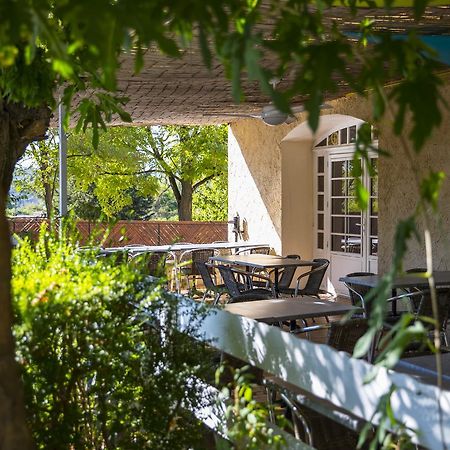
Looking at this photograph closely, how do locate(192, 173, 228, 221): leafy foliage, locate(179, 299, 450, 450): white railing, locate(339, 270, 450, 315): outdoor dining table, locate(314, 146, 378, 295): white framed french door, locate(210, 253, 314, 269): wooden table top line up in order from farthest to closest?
locate(192, 173, 228, 221): leafy foliage
locate(314, 146, 378, 295): white framed french door
locate(210, 253, 314, 269): wooden table top
locate(339, 270, 450, 315): outdoor dining table
locate(179, 299, 450, 450): white railing

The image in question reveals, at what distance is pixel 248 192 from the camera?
44.7ft

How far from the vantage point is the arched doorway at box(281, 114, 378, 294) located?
11000mm

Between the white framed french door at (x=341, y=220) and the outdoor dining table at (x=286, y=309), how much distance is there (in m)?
5.11

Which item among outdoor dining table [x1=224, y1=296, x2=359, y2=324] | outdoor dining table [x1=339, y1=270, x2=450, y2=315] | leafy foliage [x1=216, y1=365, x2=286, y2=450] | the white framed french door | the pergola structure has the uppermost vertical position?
the pergola structure

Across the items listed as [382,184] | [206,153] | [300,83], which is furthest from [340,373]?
[206,153]

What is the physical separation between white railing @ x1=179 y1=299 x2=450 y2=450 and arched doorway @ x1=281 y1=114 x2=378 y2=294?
7.38 metres

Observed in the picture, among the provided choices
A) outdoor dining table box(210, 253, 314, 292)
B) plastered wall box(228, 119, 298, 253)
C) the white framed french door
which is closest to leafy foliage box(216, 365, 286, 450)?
outdoor dining table box(210, 253, 314, 292)

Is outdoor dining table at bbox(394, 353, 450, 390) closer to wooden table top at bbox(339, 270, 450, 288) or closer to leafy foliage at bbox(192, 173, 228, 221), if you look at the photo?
wooden table top at bbox(339, 270, 450, 288)

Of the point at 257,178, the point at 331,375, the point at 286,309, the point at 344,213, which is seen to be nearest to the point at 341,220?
the point at 344,213

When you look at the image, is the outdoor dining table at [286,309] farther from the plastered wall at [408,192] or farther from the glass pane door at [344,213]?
the glass pane door at [344,213]

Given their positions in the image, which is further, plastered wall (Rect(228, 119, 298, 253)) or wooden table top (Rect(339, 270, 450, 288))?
plastered wall (Rect(228, 119, 298, 253))

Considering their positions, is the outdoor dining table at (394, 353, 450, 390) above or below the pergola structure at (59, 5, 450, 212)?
below

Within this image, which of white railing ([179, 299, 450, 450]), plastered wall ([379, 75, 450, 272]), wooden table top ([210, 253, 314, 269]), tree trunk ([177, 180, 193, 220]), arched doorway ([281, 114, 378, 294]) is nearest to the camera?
white railing ([179, 299, 450, 450])

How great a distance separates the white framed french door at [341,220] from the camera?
35.6 ft
